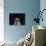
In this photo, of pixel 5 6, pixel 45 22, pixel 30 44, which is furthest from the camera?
pixel 5 6

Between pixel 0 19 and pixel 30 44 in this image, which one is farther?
pixel 0 19

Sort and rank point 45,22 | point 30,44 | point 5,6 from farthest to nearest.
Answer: point 5,6 < point 45,22 < point 30,44

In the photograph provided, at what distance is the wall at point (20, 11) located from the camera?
5.91 meters

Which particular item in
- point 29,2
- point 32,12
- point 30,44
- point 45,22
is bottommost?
point 30,44

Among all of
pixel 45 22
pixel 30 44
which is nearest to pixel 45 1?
pixel 45 22

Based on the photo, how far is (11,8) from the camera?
19.4 ft

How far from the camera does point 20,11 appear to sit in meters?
5.93

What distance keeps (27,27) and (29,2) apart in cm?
107

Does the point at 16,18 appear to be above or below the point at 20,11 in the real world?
below

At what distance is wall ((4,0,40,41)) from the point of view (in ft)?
19.4

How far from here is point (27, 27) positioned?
19.7ft

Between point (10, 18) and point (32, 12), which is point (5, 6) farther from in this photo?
point (32, 12)

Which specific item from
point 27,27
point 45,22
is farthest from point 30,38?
point 27,27

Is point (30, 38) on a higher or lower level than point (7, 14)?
lower
